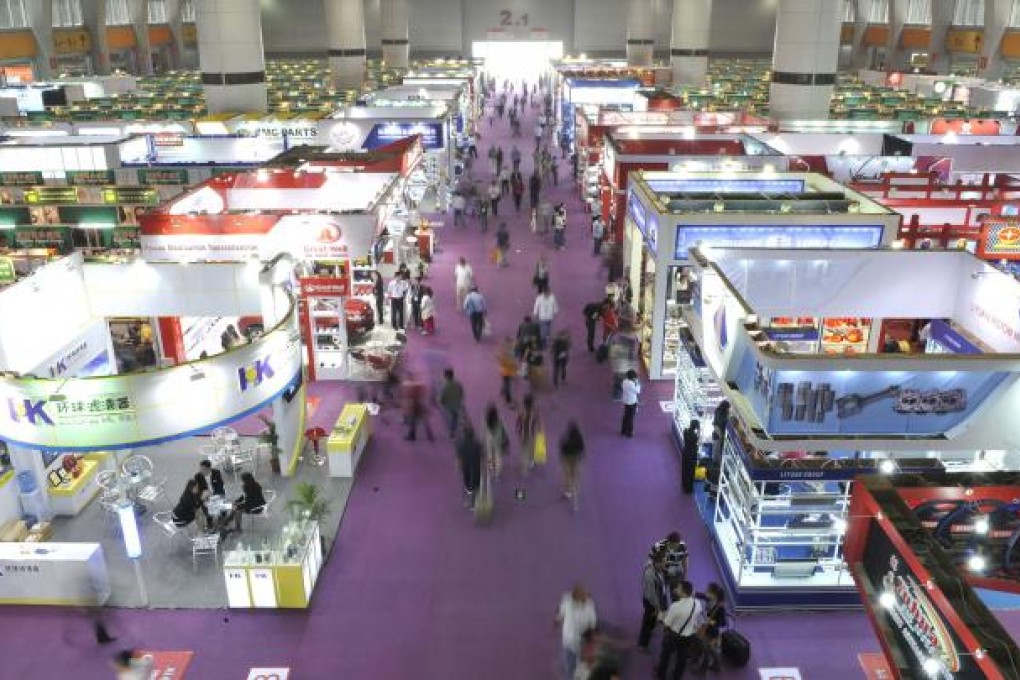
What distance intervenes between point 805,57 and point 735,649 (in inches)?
830

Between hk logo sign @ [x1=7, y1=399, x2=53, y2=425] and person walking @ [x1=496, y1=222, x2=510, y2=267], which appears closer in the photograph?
hk logo sign @ [x1=7, y1=399, x2=53, y2=425]

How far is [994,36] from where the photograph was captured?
4291 centimetres

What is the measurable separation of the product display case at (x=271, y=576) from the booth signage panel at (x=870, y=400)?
5.01 meters

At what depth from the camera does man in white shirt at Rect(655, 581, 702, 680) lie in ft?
24.4

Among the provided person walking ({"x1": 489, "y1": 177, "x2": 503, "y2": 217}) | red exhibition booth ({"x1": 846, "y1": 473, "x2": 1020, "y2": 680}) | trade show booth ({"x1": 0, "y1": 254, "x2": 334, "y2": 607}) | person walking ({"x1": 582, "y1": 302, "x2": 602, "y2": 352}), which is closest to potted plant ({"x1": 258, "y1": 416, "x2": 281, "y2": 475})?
trade show booth ({"x1": 0, "y1": 254, "x2": 334, "y2": 607})

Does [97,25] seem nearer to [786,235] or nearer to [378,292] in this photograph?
[378,292]

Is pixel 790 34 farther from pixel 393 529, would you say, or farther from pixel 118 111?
pixel 118 111

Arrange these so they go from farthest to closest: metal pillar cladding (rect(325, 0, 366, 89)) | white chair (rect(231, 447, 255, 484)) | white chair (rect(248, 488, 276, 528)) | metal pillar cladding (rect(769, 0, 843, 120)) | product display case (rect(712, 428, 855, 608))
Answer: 1. metal pillar cladding (rect(325, 0, 366, 89))
2. metal pillar cladding (rect(769, 0, 843, 120))
3. white chair (rect(231, 447, 255, 484))
4. white chair (rect(248, 488, 276, 528))
5. product display case (rect(712, 428, 855, 608))

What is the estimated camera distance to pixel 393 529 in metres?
10.2

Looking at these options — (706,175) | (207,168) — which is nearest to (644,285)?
(706,175)

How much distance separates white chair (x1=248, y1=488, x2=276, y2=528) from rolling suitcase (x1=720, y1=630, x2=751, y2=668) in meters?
5.51

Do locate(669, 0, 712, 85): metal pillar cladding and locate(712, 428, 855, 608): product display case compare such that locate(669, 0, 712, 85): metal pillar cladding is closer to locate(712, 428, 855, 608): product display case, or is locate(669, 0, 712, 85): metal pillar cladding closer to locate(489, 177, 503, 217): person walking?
locate(489, 177, 503, 217): person walking

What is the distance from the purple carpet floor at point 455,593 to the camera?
8148 millimetres

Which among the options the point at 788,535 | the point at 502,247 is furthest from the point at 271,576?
the point at 502,247
